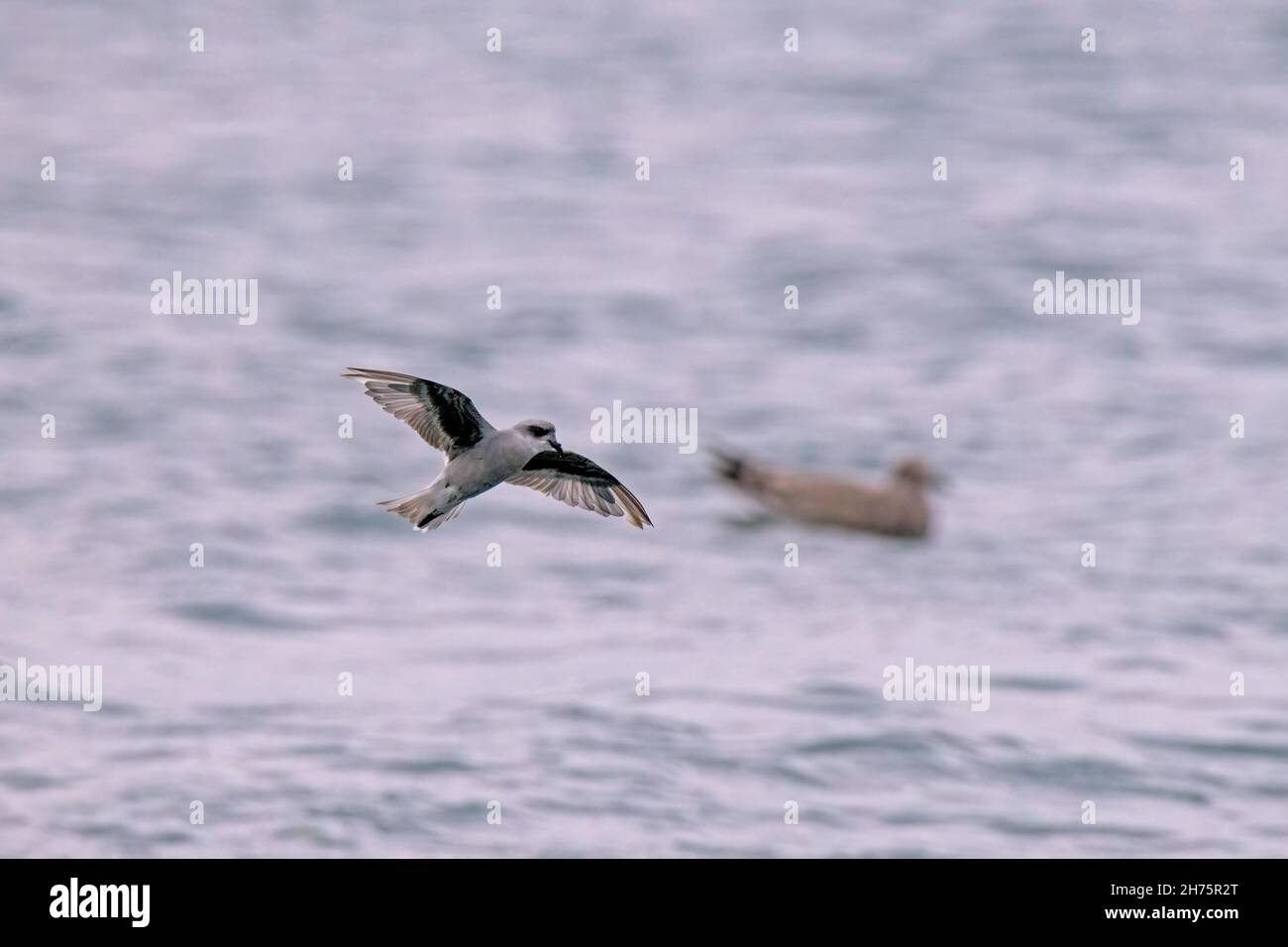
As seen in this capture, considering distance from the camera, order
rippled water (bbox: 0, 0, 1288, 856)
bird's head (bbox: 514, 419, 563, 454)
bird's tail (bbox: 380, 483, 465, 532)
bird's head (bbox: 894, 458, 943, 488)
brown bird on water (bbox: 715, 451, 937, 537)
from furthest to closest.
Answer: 1. bird's head (bbox: 894, 458, 943, 488)
2. brown bird on water (bbox: 715, 451, 937, 537)
3. rippled water (bbox: 0, 0, 1288, 856)
4. bird's head (bbox: 514, 419, 563, 454)
5. bird's tail (bbox: 380, 483, 465, 532)

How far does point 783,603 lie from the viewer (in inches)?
588

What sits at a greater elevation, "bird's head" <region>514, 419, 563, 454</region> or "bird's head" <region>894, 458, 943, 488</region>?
"bird's head" <region>894, 458, 943, 488</region>

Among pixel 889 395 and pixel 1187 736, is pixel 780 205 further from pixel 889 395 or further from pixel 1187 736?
pixel 1187 736

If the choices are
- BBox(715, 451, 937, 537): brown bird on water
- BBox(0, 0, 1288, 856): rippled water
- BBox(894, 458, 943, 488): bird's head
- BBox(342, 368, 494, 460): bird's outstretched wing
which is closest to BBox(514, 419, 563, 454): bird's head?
BBox(342, 368, 494, 460): bird's outstretched wing

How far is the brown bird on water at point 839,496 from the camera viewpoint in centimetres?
1630

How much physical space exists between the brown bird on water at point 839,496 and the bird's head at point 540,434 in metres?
10.1

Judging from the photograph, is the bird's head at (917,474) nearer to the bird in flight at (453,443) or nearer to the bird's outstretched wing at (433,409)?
the bird in flight at (453,443)

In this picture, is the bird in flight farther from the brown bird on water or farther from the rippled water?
the brown bird on water

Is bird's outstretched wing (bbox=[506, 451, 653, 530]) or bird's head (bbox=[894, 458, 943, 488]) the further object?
bird's head (bbox=[894, 458, 943, 488])

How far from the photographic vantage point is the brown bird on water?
16297 millimetres

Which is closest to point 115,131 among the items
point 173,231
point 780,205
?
point 173,231

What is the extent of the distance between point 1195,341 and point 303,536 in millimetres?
9280

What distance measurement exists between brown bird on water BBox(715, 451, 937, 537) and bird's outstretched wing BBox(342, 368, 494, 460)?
33.1 ft

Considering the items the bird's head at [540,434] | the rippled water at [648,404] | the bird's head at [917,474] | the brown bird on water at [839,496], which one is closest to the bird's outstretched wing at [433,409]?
the bird's head at [540,434]
